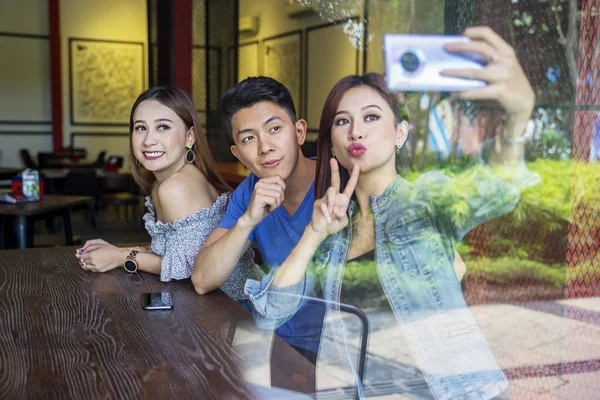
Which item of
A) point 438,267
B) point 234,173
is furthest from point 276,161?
point 234,173

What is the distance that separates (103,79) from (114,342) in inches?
348

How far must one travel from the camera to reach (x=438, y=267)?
Answer: 71 cm

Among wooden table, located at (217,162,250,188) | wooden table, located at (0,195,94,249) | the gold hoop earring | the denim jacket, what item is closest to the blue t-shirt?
the denim jacket

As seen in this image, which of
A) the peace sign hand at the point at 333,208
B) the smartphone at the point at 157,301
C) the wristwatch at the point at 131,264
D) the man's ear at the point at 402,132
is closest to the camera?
the man's ear at the point at 402,132

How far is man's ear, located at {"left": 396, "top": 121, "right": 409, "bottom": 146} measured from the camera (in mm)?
719

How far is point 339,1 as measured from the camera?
81 cm

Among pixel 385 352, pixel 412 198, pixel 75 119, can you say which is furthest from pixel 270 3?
pixel 75 119

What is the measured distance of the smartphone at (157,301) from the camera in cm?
136

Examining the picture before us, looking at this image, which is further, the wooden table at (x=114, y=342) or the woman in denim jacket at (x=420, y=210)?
the wooden table at (x=114, y=342)

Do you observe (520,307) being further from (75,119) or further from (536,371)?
(75,119)

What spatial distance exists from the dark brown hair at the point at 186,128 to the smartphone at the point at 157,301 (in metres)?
0.40

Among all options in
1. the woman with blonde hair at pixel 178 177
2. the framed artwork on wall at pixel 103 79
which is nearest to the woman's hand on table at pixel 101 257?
the woman with blonde hair at pixel 178 177

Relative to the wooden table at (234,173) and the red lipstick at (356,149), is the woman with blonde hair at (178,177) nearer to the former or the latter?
the red lipstick at (356,149)

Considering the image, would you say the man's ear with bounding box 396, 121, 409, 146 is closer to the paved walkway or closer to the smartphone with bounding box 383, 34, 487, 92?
the smartphone with bounding box 383, 34, 487, 92
